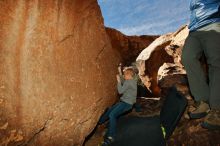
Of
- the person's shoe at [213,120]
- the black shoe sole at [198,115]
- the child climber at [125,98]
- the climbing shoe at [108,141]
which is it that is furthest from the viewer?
the child climber at [125,98]

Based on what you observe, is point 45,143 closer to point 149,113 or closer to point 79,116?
point 79,116

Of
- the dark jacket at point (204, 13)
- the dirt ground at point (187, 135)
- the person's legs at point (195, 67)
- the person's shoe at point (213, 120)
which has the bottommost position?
the dirt ground at point (187, 135)

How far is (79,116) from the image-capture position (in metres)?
6.16

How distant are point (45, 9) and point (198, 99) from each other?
3.11 metres

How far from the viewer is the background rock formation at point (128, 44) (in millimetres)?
17328

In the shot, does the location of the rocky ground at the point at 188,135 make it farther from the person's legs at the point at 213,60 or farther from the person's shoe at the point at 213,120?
the person's legs at the point at 213,60

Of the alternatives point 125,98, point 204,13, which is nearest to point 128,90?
point 125,98

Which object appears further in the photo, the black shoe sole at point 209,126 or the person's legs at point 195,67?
the person's legs at point 195,67

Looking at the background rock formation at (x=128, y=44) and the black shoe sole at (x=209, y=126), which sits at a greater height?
the background rock formation at (x=128, y=44)

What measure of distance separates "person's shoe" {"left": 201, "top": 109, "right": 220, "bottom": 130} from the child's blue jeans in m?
1.92

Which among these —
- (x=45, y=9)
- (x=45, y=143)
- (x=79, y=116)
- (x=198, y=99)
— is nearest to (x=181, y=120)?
(x=198, y=99)

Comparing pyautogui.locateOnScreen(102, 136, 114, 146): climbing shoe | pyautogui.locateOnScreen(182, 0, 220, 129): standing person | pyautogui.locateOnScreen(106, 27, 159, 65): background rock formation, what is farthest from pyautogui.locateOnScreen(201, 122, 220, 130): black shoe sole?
pyautogui.locateOnScreen(106, 27, 159, 65): background rock formation

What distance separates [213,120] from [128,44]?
13.1 meters

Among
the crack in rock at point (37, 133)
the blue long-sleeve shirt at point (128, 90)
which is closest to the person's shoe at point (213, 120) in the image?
the blue long-sleeve shirt at point (128, 90)
